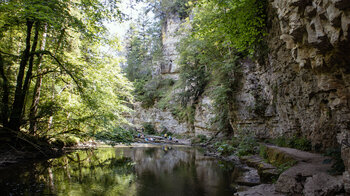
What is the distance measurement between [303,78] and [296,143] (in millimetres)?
2987

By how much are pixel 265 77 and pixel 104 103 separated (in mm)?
10289

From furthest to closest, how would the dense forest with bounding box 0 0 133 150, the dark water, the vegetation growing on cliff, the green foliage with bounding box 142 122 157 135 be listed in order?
the green foliage with bounding box 142 122 157 135, the vegetation growing on cliff, the dense forest with bounding box 0 0 133 150, the dark water

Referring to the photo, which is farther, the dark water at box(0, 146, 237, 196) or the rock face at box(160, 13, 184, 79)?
the rock face at box(160, 13, 184, 79)

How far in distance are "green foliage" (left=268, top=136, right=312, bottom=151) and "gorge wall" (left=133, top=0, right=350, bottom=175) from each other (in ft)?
0.92

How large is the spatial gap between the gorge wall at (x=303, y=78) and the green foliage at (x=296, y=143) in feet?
0.92

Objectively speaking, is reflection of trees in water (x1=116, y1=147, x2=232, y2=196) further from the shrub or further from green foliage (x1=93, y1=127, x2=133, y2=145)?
the shrub

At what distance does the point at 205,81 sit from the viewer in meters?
23.2

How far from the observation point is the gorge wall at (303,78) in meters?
4.25

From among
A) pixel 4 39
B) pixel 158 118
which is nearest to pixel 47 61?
pixel 4 39

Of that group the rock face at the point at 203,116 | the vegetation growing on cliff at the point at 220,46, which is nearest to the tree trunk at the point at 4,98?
the vegetation growing on cliff at the point at 220,46

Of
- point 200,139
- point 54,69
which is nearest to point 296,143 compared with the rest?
point 54,69

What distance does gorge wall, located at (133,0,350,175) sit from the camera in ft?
13.9

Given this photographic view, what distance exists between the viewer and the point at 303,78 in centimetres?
848

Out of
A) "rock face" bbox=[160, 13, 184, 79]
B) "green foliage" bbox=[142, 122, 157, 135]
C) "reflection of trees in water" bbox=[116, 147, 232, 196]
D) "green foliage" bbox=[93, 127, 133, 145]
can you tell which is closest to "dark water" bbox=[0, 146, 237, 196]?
"reflection of trees in water" bbox=[116, 147, 232, 196]
